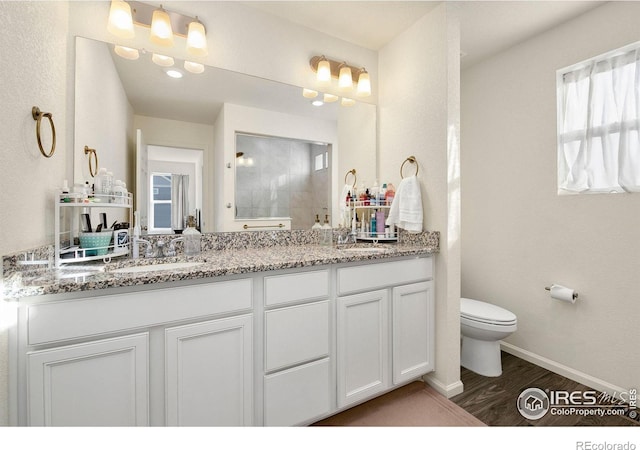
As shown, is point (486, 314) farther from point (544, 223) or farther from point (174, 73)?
point (174, 73)

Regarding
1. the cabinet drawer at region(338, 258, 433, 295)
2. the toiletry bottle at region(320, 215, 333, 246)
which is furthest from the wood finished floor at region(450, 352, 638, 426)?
the toiletry bottle at region(320, 215, 333, 246)

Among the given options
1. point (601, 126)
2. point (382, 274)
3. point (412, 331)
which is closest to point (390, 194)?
point (382, 274)

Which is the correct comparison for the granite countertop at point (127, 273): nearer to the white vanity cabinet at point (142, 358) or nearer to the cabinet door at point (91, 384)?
the white vanity cabinet at point (142, 358)

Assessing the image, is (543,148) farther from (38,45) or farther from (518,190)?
(38,45)

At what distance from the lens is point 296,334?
1.34 metres

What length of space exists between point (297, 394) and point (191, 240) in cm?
97

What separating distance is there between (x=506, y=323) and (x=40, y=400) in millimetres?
2309

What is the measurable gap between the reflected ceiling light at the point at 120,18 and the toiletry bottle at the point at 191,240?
1016 millimetres

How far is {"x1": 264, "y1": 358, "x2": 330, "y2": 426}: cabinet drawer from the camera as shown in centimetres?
128

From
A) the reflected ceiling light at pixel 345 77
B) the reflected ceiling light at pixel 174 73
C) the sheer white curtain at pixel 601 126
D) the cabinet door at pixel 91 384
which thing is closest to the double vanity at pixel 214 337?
the cabinet door at pixel 91 384

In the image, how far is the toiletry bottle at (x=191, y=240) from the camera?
5.23ft

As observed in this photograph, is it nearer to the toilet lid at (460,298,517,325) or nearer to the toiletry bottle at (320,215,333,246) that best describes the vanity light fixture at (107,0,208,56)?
the toiletry bottle at (320,215,333,246)

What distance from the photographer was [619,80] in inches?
67.7
